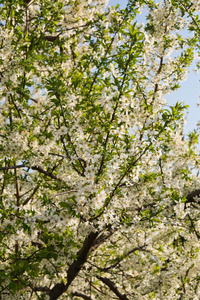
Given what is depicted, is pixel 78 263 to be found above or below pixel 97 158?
below

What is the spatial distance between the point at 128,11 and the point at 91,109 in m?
1.84

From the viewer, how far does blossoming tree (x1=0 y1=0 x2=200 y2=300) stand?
3.46 m

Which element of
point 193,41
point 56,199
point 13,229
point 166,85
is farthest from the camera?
point 166,85

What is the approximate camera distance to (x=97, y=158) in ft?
11.5

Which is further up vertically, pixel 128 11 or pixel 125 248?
pixel 128 11

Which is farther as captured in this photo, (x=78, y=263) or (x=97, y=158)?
(x=78, y=263)

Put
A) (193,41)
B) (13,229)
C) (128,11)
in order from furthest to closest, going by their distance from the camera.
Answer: (193,41), (128,11), (13,229)

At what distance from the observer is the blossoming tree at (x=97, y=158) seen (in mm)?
3465

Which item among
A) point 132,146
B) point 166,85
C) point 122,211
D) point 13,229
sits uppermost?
point 166,85

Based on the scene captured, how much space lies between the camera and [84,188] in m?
3.06

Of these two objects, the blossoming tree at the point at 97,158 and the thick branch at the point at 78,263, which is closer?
the blossoming tree at the point at 97,158

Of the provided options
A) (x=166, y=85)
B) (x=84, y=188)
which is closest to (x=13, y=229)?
(x=84, y=188)

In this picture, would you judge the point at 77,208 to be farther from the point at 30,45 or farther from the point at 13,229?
the point at 30,45

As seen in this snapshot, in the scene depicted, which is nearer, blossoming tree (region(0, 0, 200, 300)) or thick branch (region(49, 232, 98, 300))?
blossoming tree (region(0, 0, 200, 300))
